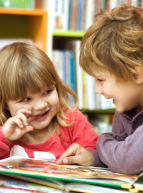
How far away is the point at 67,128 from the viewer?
1062mm

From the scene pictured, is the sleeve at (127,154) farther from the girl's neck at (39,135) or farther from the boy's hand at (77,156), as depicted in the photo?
the girl's neck at (39,135)

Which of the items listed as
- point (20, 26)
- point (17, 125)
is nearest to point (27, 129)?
point (17, 125)

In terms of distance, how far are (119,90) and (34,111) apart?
31cm

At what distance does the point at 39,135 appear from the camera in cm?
105

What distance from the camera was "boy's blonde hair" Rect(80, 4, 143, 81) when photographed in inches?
29.9

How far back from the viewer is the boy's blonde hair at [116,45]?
2.49 feet

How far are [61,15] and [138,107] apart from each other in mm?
909

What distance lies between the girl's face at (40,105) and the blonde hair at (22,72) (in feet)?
0.08

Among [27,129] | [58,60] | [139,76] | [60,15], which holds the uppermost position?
[60,15]

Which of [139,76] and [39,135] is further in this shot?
[39,135]

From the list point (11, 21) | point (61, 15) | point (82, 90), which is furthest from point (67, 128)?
point (11, 21)

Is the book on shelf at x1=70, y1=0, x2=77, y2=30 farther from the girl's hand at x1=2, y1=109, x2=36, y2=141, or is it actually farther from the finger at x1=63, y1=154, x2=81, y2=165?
the finger at x1=63, y1=154, x2=81, y2=165

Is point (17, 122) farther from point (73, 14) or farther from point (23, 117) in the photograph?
point (73, 14)

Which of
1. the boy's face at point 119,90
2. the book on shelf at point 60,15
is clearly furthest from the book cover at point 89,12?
the boy's face at point 119,90
